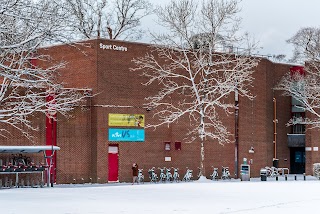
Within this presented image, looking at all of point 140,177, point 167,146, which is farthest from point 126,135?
point 167,146

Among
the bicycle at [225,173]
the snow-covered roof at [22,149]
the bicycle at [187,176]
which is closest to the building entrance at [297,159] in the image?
the bicycle at [225,173]

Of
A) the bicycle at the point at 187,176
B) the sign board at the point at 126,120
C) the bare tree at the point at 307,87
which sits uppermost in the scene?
the bare tree at the point at 307,87

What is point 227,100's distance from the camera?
54938 millimetres

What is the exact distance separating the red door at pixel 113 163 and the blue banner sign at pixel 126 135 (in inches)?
25.4

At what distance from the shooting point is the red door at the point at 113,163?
47.5 meters

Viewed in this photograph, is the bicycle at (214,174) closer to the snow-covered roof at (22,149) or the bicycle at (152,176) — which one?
the bicycle at (152,176)

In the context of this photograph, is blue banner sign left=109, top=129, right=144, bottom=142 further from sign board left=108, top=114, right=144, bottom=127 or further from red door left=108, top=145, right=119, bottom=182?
red door left=108, top=145, right=119, bottom=182

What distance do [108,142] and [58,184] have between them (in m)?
4.67

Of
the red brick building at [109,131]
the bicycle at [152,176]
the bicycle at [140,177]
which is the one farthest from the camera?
the bicycle at [152,176]

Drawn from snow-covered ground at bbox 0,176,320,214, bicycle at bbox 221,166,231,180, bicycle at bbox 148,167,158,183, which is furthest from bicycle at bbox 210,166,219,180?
snow-covered ground at bbox 0,176,320,214

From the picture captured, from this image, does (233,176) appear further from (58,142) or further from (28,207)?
(28,207)

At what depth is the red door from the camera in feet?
156

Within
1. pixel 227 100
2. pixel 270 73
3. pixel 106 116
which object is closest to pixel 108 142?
pixel 106 116

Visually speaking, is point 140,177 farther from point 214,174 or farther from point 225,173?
point 225,173
